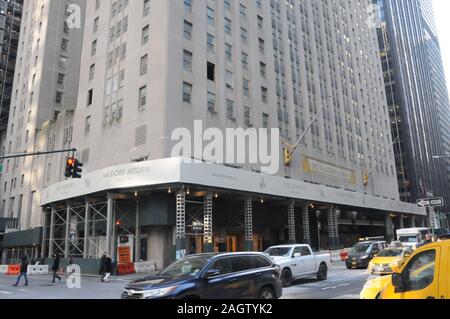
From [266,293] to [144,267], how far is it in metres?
17.7

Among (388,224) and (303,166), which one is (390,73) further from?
(303,166)

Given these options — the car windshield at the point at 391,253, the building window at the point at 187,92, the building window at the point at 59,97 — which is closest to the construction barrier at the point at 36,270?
the building window at the point at 187,92

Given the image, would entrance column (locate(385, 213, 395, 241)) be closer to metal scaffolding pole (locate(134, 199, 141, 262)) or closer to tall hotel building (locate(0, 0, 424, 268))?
tall hotel building (locate(0, 0, 424, 268))

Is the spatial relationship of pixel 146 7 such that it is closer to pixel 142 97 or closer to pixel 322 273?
pixel 142 97

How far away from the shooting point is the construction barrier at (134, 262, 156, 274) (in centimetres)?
2614

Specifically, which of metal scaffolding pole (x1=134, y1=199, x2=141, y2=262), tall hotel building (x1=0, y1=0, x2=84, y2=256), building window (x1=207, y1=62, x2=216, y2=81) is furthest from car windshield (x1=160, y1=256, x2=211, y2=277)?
tall hotel building (x1=0, y1=0, x2=84, y2=256)

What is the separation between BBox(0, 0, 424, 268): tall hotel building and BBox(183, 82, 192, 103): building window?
0.28 ft

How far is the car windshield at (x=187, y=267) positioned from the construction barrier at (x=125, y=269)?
1626 centimetres

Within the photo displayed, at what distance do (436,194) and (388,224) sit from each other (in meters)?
72.6

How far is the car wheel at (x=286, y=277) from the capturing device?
1653cm
